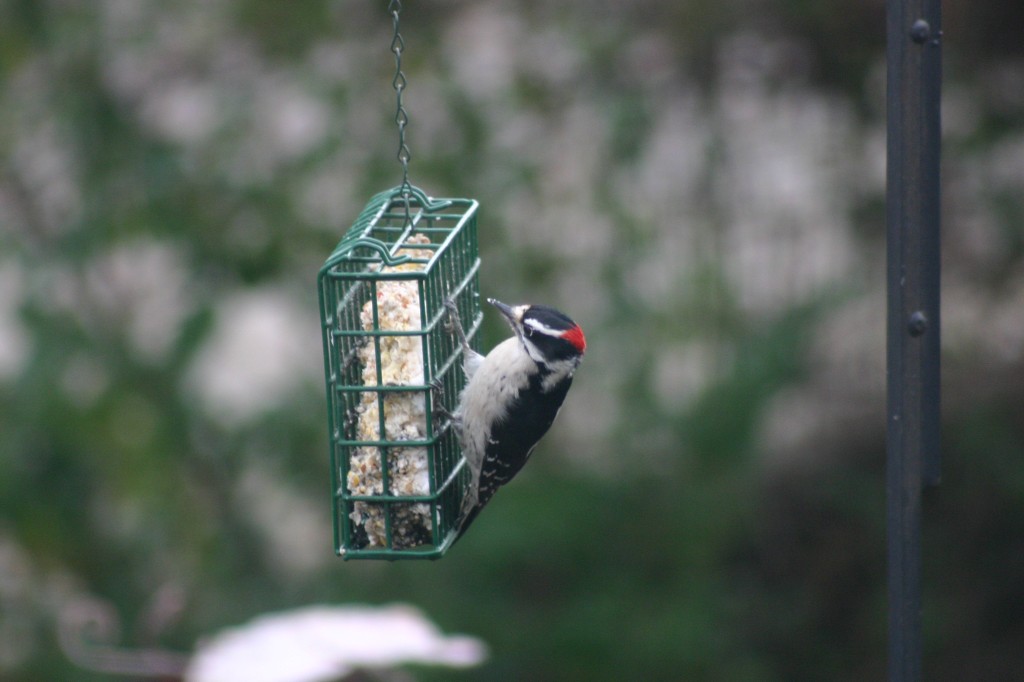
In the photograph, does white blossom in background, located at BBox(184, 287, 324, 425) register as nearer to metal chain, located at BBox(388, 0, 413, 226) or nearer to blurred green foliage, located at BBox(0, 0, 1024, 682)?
blurred green foliage, located at BBox(0, 0, 1024, 682)

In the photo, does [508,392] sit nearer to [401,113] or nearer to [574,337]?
[574,337]

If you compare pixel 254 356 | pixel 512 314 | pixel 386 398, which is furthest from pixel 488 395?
pixel 254 356

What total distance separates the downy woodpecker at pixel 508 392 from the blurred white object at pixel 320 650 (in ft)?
2.93

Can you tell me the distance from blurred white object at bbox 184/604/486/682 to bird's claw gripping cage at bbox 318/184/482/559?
50 centimetres

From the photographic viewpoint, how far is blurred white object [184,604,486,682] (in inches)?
84.3

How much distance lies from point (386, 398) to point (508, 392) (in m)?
0.44

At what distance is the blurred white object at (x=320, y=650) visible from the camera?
2.14 m

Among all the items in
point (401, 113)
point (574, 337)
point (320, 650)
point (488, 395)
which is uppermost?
point (401, 113)

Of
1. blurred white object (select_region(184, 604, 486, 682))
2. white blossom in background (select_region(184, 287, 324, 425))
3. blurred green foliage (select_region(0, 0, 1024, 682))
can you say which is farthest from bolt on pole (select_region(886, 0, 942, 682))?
white blossom in background (select_region(184, 287, 324, 425))

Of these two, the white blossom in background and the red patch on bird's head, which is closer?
the red patch on bird's head

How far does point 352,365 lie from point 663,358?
2476 millimetres

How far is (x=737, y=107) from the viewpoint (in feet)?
18.6

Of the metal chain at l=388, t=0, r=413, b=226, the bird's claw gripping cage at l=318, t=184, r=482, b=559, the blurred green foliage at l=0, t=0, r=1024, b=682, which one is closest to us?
the metal chain at l=388, t=0, r=413, b=226

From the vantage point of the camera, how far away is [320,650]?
7.24ft
